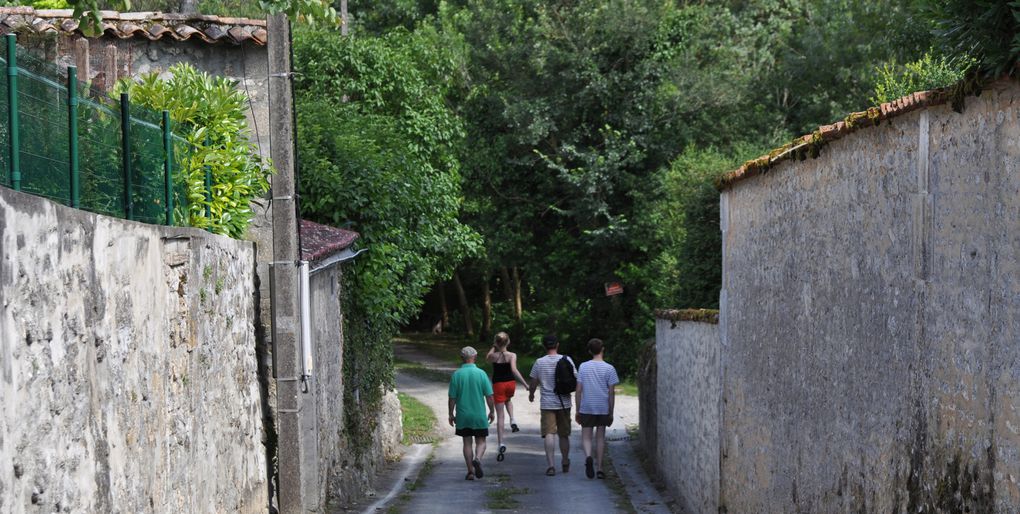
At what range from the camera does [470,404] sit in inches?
579

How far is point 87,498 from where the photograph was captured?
16.7 feet

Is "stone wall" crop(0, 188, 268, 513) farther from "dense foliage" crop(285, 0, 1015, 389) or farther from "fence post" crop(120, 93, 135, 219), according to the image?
"dense foliage" crop(285, 0, 1015, 389)

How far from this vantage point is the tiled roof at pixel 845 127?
537 centimetres

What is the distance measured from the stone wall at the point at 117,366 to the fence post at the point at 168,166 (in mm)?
233

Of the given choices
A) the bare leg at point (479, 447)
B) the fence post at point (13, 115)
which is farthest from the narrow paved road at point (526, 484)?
the fence post at point (13, 115)

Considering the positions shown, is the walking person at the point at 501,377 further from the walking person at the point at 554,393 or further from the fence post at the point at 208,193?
the fence post at the point at 208,193

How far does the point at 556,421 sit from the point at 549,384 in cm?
50

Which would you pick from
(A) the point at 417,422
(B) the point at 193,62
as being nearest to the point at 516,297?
(A) the point at 417,422

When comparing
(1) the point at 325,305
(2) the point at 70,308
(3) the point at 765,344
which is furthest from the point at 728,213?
(2) the point at 70,308

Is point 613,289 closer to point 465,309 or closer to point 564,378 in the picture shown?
point 564,378

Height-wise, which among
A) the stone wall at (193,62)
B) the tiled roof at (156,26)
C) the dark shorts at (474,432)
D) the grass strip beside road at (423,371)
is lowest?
the grass strip beside road at (423,371)

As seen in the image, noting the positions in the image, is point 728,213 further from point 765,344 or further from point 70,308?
point 70,308

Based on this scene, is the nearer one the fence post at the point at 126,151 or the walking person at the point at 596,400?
the fence post at the point at 126,151

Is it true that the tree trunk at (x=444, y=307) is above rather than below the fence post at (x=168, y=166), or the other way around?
below
